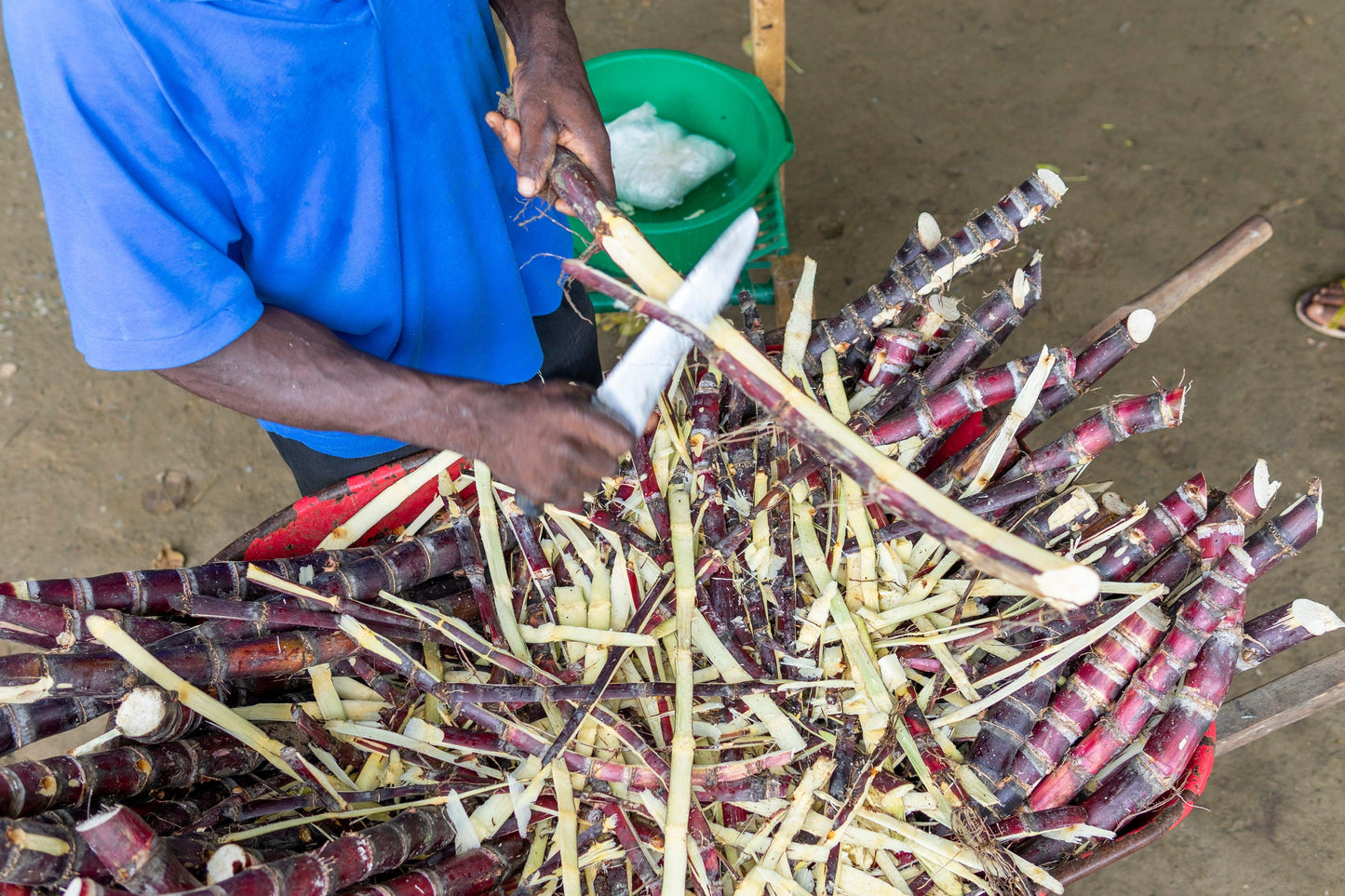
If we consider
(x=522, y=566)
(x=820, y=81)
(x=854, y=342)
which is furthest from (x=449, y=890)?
(x=820, y=81)

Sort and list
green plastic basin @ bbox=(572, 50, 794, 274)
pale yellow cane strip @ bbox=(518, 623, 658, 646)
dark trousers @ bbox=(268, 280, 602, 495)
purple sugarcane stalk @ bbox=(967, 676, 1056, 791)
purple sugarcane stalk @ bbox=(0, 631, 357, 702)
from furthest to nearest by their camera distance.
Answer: green plastic basin @ bbox=(572, 50, 794, 274)
dark trousers @ bbox=(268, 280, 602, 495)
pale yellow cane strip @ bbox=(518, 623, 658, 646)
purple sugarcane stalk @ bbox=(967, 676, 1056, 791)
purple sugarcane stalk @ bbox=(0, 631, 357, 702)

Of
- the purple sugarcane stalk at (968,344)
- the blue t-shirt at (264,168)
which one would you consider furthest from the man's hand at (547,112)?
the purple sugarcane stalk at (968,344)

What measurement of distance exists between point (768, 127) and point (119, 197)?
2256mm

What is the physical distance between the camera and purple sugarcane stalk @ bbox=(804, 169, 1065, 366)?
6.35 feet

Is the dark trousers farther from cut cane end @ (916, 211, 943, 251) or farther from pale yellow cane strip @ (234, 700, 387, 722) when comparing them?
cut cane end @ (916, 211, 943, 251)

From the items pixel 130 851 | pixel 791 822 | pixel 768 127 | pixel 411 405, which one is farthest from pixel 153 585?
pixel 768 127

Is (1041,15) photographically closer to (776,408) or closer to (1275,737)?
(1275,737)

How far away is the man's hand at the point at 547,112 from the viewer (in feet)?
5.65

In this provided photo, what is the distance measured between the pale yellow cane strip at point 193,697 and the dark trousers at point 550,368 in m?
0.66

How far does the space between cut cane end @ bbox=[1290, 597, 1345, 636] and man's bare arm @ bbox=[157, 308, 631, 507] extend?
130cm

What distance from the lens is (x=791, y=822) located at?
172cm

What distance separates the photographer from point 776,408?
1391mm

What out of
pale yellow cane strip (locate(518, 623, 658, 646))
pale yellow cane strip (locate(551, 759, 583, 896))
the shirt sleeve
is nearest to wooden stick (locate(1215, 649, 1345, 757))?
pale yellow cane strip (locate(518, 623, 658, 646))

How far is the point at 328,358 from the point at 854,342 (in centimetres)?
120
